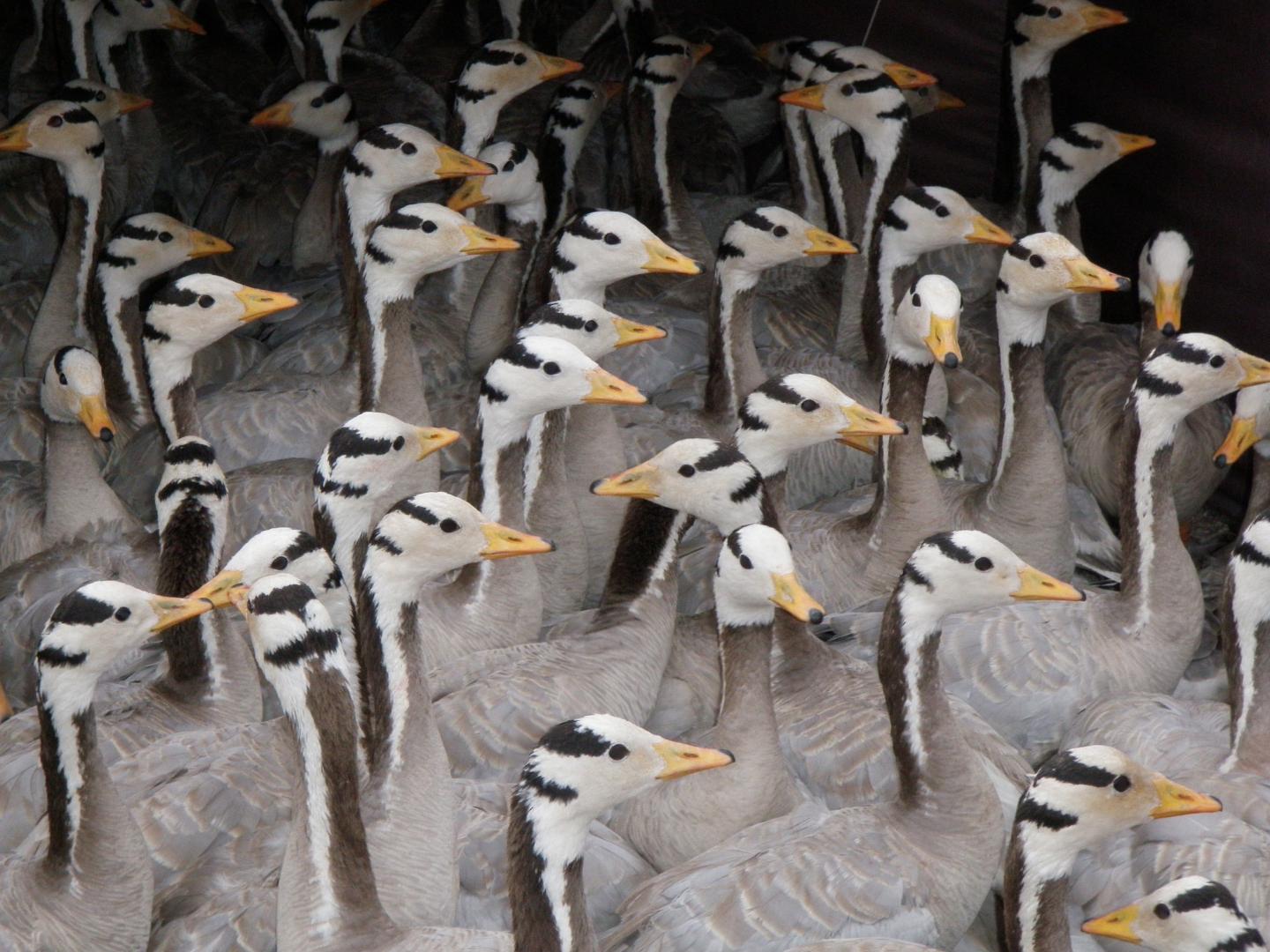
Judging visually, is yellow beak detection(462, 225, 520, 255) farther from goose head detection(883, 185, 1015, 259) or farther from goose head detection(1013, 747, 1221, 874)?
goose head detection(1013, 747, 1221, 874)

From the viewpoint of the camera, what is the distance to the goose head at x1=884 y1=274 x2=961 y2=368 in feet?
21.5

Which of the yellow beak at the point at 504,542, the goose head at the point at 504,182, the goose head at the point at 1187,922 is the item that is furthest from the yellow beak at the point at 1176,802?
the goose head at the point at 504,182

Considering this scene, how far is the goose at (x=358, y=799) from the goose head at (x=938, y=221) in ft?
11.5

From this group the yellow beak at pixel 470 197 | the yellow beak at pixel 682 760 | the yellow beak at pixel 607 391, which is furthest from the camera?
the yellow beak at pixel 470 197

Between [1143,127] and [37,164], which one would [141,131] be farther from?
[1143,127]

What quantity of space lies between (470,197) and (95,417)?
200 cm

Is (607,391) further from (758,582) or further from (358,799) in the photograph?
(358,799)

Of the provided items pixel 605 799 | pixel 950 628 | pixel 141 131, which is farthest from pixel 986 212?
pixel 605 799

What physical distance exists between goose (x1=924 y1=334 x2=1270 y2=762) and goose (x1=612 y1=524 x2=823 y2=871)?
99 centimetres

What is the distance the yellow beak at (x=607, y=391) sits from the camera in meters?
6.23

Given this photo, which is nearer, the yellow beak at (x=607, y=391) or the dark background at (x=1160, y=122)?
the yellow beak at (x=607, y=391)

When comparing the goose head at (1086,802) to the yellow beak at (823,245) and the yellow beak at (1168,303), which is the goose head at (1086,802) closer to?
the yellow beak at (1168,303)

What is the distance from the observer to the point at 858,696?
5.99 m

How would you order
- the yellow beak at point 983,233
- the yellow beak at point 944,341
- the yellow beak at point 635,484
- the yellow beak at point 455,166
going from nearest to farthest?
the yellow beak at point 635,484
the yellow beak at point 944,341
the yellow beak at point 983,233
the yellow beak at point 455,166
